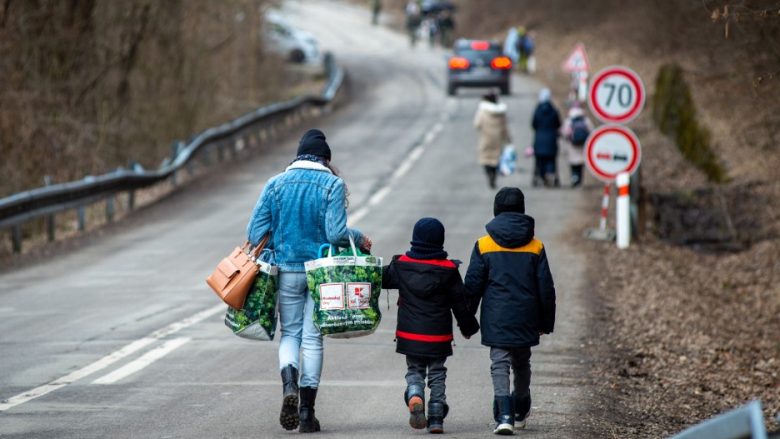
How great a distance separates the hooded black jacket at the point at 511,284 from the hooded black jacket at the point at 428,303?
160 mm

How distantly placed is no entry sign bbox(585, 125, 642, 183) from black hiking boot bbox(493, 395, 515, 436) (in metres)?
9.22

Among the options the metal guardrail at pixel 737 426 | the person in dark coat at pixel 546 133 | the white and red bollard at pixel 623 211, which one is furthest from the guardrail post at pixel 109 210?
the metal guardrail at pixel 737 426

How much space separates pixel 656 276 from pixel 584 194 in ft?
25.7

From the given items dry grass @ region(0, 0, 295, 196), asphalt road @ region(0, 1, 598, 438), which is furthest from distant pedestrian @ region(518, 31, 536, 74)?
asphalt road @ region(0, 1, 598, 438)

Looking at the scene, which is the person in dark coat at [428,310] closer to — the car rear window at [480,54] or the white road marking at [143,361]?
the white road marking at [143,361]

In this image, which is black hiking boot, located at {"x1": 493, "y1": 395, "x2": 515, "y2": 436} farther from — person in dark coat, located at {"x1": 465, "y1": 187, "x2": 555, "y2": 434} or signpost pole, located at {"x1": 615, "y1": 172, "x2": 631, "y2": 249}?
signpost pole, located at {"x1": 615, "y1": 172, "x2": 631, "y2": 249}

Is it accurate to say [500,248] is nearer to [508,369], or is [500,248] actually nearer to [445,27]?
[508,369]

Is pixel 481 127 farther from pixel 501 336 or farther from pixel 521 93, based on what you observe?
pixel 521 93

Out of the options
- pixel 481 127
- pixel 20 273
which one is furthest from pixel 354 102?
pixel 20 273

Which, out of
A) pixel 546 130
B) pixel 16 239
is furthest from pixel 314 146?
pixel 546 130

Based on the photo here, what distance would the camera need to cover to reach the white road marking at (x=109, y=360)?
861cm

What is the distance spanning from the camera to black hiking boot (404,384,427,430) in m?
7.48

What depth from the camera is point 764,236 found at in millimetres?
19344

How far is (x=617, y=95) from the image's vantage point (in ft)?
54.1
